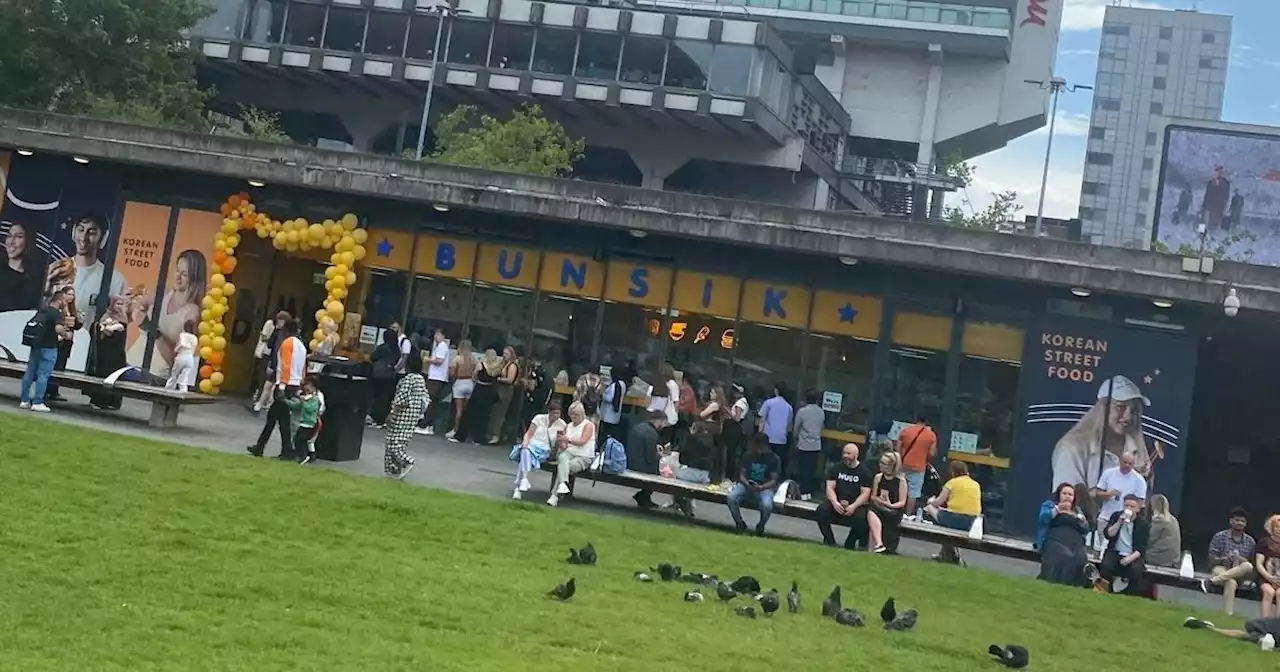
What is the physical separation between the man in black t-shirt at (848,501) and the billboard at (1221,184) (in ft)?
73.1

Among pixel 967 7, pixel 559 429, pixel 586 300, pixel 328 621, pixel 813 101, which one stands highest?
pixel 967 7

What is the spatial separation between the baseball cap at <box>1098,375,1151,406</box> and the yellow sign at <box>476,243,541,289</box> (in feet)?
28.0

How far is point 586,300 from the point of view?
20.8m

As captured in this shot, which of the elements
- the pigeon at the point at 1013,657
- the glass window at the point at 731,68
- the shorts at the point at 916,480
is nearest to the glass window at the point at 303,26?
the glass window at the point at 731,68

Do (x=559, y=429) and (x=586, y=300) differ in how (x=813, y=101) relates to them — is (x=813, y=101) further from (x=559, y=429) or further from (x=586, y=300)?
(x=559, y=429)

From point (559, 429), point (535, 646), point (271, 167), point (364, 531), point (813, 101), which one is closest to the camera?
point (535, 646)

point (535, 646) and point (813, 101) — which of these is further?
point (813, 101)

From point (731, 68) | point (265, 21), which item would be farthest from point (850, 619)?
point (265, 21)

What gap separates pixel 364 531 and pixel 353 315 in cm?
1097

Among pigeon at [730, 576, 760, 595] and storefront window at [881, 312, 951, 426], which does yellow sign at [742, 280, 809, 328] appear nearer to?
storefront window at [881, 312, 951, 426]

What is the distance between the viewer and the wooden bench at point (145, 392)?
1560 cm

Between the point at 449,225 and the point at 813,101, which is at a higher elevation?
the point at 813,101

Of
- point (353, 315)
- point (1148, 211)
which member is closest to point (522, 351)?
point (353, 315)

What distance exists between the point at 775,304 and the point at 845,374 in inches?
58.6
